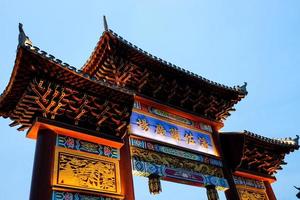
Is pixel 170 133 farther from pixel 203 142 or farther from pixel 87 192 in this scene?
pixel 87 192

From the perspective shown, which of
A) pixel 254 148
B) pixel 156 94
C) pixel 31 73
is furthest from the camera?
pixel 254 148

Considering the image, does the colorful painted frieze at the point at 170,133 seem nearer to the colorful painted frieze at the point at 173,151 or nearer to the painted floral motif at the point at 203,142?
the painted floral motif at the point at 203,142

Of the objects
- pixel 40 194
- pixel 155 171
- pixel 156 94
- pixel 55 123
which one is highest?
pixel 156 94

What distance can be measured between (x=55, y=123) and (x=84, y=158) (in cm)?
134

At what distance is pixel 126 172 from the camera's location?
9.75 meters

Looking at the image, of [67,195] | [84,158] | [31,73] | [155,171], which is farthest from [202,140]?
[31,73]

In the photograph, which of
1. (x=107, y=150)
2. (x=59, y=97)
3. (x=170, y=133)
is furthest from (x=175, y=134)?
(x=59, y=97)

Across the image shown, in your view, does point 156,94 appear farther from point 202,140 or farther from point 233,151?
point 233,151

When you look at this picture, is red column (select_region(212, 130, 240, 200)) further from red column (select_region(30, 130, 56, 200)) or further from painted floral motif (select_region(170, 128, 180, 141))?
red column (select_region(30, 130, 56, 200))

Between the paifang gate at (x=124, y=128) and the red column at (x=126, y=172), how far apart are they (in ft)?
0.10

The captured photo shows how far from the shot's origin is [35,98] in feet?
28.7

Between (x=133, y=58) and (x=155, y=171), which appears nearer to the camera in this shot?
(x=155, y=171)

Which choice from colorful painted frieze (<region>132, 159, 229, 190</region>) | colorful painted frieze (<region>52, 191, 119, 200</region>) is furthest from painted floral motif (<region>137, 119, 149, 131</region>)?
colorful painted frieze (<region>52, 191, 119, 200</region>)

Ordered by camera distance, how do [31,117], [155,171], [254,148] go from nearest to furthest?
[31,117]
[155,171]
[254,148]
